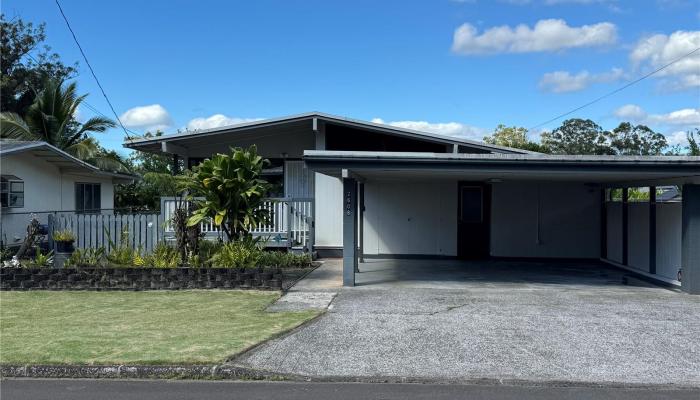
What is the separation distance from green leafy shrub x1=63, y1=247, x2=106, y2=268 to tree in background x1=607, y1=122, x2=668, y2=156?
48.4 meters

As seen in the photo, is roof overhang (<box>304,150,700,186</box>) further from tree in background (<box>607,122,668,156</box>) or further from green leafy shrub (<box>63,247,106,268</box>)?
tree in background (<box>607,122,668,156</box>)

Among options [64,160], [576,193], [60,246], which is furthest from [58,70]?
[576,193]

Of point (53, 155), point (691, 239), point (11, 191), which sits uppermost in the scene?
point (53, 155)

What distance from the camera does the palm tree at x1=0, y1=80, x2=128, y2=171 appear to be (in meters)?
25.3

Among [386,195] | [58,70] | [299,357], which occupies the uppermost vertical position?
[58,70]

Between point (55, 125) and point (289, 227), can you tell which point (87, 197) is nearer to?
point (55, 125)

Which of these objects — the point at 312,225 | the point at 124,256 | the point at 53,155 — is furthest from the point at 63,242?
the point at 53,155

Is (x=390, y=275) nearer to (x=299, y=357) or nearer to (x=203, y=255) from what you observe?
(x=203, y=255)

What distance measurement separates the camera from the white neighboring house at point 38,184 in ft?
55.1

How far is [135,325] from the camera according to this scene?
8.43m

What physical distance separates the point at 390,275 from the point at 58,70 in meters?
30.1

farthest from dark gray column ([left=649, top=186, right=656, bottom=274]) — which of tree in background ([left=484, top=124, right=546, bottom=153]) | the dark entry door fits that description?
tree in background ([left=484, top=124, right=546, bottom=153])

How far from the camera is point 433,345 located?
293 inches

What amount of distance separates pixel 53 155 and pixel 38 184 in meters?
1.03
